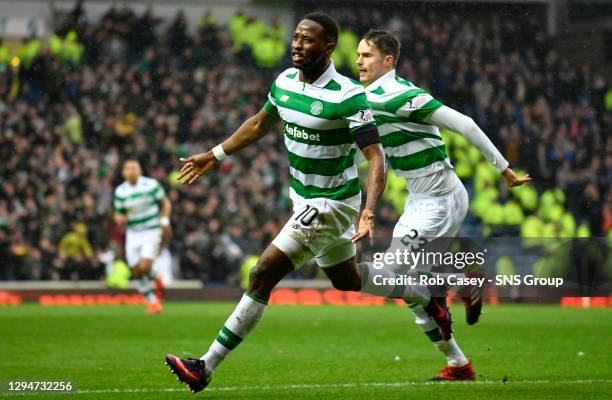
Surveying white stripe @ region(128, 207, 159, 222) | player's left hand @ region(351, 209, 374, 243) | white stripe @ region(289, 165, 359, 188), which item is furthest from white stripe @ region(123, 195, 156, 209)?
player's left hand @ region(351, 209, 374, 243)

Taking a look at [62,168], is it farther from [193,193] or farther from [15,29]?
[15,29]

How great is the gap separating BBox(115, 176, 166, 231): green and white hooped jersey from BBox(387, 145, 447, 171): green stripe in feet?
28.8

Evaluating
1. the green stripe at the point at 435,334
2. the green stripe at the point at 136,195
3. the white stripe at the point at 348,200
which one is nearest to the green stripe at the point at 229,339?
the white stripe at the point at 348,200

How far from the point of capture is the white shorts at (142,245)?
669 inches

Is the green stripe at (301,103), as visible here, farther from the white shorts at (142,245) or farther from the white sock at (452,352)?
the white shorts at (142,245)


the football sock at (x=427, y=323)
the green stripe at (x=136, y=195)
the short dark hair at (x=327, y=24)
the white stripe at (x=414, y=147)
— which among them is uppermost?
the short dark hair at (x=327, y=24)

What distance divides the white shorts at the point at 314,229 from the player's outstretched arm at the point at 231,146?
0.60 m

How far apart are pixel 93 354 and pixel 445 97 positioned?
1517cm

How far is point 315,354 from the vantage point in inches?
419

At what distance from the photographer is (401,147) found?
340 inches

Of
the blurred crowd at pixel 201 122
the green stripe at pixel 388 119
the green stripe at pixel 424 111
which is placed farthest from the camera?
the blurred crowd at pixel 201 122

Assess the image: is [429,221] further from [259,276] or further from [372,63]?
[259,276]

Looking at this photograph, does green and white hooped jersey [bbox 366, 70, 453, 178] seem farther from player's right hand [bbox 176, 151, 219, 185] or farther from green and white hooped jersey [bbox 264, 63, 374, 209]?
player's right hand [bbox 176, 151, 219, 185]

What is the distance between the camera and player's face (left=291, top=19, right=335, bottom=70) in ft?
23.7
